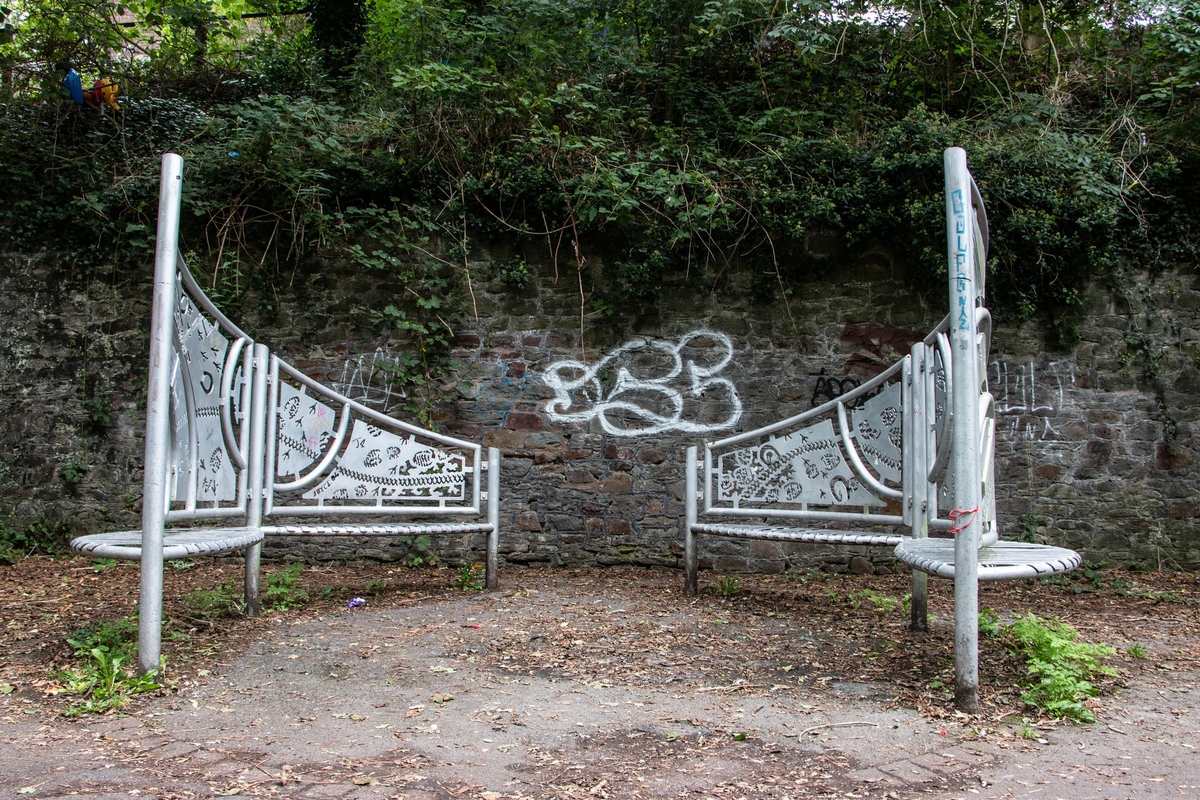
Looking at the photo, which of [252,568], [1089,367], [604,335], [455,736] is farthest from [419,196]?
[1089,367]

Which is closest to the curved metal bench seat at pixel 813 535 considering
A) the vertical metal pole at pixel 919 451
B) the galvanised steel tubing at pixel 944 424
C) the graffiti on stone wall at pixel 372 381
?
the vertical metal pole at pixel 919 451

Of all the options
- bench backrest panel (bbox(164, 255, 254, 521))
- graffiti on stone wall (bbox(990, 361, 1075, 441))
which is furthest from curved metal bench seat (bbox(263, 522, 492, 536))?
graffiti on stone wall (bbox(990, 361, 1075, 441))

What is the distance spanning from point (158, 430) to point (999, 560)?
2.93 metres

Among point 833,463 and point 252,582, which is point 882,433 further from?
point 252,582

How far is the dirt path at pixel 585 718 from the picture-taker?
2.03 meters

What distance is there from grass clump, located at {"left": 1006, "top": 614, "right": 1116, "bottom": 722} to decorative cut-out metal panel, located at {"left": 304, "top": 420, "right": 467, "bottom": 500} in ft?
9.53

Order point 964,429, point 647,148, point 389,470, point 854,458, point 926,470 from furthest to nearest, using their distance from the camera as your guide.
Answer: point 647,148, point 389,470, point 854,458, point 926,470, point 964,429

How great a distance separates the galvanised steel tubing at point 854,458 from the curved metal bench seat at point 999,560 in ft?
2.17

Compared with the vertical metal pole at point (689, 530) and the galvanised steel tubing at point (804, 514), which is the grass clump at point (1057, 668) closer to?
the galvanised steel tubing at point (804, 514)

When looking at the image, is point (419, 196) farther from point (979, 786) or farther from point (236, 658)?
point (979, 786)

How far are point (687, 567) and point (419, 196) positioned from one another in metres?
3.29

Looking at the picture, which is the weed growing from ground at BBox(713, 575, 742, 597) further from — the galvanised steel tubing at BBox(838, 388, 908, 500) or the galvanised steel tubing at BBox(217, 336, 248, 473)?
the galvanised steel tubing at BBox(217, 336, 248, 473)

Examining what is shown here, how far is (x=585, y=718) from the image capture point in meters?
2.53

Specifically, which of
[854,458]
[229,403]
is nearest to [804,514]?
[854,458]
